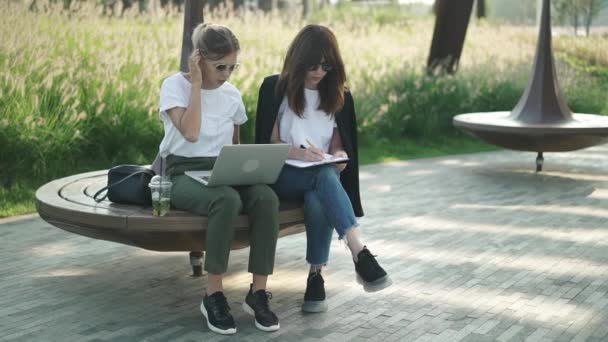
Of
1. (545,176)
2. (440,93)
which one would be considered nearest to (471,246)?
(545,176)

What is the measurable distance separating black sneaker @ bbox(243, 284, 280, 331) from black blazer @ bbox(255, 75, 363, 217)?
904mm

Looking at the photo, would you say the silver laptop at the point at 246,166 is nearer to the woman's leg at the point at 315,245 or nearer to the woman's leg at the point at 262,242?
the woman's leg at the point at 262,242

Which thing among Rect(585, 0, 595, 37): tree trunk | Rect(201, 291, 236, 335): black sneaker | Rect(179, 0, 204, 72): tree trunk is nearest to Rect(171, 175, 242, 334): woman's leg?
Rect(201, 291, 236, 335): black sneaker

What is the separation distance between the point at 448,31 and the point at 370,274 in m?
10.2

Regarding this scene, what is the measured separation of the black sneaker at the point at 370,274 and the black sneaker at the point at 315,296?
29 cm

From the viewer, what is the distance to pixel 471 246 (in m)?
6.54

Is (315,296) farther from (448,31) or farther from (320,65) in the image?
(448,31)

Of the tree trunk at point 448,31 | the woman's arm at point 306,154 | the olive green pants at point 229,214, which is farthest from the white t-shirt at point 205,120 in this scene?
the tree trunk at point 448,31

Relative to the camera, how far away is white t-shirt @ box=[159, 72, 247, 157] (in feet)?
15.8

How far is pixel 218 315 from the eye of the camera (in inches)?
177

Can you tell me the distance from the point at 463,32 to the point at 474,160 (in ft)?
12.1

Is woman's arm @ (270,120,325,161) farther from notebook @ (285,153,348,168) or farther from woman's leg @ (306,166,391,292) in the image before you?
woman's leg @ (306,166,391,292)

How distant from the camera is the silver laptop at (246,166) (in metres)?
4.45

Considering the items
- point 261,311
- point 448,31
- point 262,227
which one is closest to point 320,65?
point 262,227
